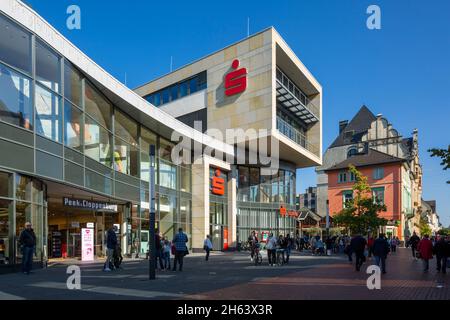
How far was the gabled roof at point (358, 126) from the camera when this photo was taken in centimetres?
7662

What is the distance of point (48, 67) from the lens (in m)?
16.7

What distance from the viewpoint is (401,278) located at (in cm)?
1452

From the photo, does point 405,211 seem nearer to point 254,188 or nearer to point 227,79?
point 254,188

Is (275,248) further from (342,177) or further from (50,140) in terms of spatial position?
(342,177)

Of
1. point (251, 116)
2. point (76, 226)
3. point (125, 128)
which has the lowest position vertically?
point (76, 226)

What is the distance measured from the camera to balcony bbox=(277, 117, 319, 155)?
35.4 meters

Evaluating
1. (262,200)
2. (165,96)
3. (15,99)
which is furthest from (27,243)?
(165,96)

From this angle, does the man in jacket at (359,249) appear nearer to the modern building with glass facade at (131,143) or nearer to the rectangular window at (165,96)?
the modern building with glass facade at (131,143)

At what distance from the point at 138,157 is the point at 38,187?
34.3ft

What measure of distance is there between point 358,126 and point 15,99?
71359mm

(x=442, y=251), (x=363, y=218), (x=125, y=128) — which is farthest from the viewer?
(x=363, y=218)

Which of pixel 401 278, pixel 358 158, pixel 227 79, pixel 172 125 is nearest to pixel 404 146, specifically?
pixel 358 158

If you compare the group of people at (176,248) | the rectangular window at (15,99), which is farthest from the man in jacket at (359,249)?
the rectangular window at (15,99)

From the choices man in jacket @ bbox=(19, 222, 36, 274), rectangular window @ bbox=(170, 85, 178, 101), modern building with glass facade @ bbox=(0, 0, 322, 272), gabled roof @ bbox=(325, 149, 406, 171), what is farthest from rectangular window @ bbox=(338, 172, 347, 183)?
man in jacket @ bbox=(19, 222, 36, 274)
